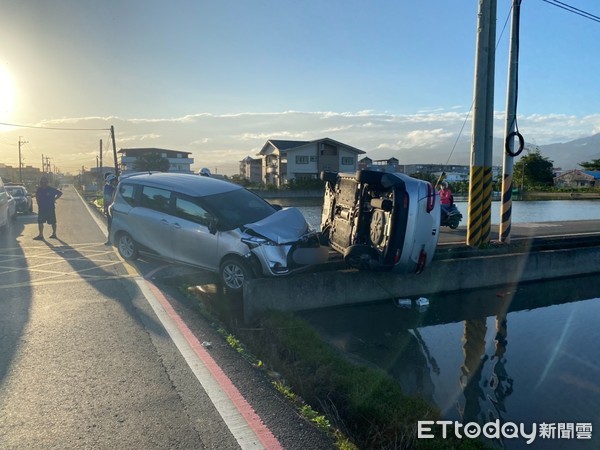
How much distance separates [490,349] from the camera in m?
7.13

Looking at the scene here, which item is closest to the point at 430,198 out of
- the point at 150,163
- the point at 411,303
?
the point at 411,303

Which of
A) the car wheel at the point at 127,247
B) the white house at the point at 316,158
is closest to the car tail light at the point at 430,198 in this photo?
the car wheel at the point at 127,247

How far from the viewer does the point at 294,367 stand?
515 cm

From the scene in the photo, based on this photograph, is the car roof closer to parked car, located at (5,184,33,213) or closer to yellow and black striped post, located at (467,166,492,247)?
yellow and black striped post, located at (467,166,492,247)

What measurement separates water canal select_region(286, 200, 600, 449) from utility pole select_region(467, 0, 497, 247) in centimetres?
168

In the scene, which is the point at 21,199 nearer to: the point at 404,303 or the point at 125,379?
the point at 404,303

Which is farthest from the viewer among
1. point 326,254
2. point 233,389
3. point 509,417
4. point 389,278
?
point 389,278

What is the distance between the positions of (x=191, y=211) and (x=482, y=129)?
6.99 meters

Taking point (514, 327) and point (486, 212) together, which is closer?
point (514, 327)

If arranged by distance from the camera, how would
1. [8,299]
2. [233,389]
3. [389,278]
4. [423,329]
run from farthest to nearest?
1. [389,278]
2. [423,329]
3. [8,299]
4. [233,389]

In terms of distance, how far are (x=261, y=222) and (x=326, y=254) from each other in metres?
1.41

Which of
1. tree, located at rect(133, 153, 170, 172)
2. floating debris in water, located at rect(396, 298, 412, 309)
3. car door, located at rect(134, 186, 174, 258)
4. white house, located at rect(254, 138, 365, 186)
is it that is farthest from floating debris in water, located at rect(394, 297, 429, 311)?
tree, located at rect(133, 153, 170, 172)

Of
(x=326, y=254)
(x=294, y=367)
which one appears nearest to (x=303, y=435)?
(x=294, y=367)

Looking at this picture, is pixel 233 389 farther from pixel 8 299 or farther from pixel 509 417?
pixel 8 299
